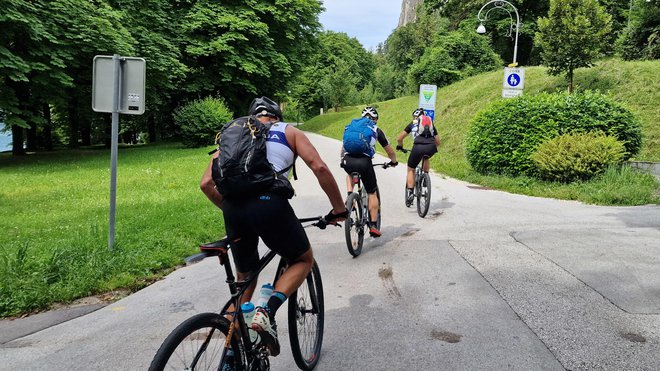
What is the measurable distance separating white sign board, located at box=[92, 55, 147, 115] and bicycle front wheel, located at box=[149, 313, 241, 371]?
440 cm

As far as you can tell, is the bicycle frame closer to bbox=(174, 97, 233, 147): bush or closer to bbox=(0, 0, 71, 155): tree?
bbox=(0, 0, 71, 155): tree

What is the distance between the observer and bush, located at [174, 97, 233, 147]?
25.0 m

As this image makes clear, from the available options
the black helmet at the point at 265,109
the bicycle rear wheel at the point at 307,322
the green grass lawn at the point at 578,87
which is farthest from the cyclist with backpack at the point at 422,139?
the black helmet at the point at 265,109

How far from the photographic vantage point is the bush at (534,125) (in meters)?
11.3

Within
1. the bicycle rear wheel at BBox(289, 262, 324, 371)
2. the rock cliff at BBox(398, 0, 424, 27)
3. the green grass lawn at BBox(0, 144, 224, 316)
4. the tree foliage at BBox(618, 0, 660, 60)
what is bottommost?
the green grass lawn at BBox(0, 144, 224, 316)

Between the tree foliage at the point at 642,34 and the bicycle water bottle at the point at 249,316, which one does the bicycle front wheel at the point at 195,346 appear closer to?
the bicycle water bottle at the point at 249,316

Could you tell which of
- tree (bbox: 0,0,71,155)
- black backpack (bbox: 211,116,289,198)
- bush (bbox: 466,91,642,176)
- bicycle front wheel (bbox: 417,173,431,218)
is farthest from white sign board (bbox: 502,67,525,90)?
tree (bbox: 0,0,71,155)

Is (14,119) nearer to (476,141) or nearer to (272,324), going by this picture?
(476,141)

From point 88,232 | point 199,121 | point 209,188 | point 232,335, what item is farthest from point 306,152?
point 199,121

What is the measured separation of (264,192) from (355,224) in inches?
139

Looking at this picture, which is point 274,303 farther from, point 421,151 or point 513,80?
point 513,80

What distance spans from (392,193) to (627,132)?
616 cm

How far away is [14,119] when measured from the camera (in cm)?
1711

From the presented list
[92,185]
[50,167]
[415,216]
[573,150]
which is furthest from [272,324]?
[50,167]
